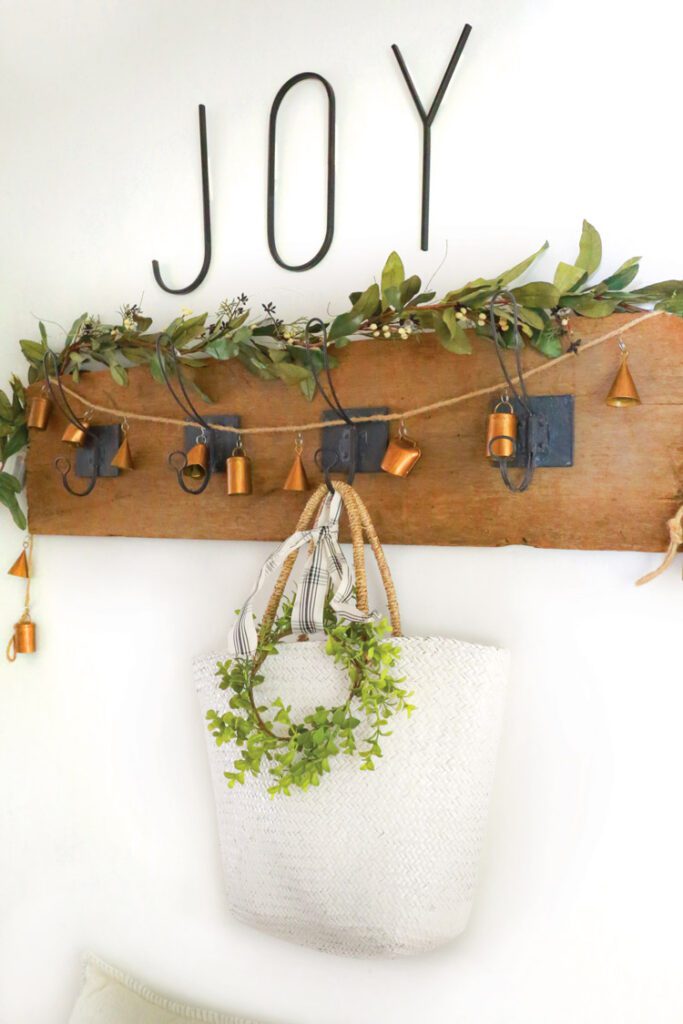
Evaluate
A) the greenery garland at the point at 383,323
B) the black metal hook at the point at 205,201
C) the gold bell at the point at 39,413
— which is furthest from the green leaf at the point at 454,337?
the gold bell at the point at 39,413

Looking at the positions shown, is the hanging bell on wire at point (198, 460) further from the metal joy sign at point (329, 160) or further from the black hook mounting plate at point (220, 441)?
the metal joy sign at point (329, 160)

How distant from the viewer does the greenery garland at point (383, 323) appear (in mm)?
871

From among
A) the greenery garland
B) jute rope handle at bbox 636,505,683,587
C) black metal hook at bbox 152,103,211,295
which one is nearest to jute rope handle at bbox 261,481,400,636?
the greenery garland

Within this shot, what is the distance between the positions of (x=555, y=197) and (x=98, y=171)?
2.45ft

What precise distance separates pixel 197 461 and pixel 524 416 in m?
0.45

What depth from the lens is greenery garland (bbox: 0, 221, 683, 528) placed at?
0.87 meters

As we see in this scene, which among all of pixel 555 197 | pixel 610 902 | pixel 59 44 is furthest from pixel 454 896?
pixel 59 44

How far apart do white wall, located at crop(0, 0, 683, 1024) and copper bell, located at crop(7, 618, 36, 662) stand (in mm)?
32

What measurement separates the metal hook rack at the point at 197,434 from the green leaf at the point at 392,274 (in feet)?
0.96

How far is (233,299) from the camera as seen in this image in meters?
1.17

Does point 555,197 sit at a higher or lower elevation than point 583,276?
higher

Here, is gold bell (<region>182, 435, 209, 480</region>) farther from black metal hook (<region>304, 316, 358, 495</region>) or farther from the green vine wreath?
the green vine wreath

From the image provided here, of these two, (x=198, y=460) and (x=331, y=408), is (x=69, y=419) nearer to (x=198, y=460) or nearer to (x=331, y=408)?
(x=198, y=460)

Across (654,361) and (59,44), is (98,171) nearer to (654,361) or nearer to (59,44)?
(59,44)
